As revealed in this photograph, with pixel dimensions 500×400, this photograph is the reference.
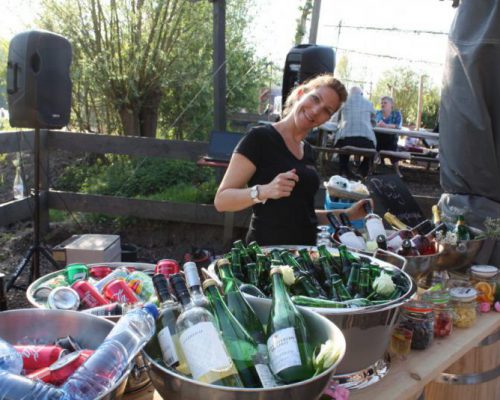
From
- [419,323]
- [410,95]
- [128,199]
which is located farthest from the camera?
[410,95]

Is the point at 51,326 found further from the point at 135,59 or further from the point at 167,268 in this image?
the point at 135,59

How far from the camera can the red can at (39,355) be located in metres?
0.78

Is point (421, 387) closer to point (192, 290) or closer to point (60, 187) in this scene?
point (192, 290)

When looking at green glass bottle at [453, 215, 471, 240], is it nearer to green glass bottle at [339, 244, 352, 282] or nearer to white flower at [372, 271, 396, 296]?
green glass bottle at [339, 244, 352, 282]

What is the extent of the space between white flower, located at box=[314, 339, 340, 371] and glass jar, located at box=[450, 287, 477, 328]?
0.85m

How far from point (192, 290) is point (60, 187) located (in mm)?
6860

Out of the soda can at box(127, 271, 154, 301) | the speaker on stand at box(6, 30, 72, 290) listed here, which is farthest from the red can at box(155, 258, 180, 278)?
the speaker on stand at box(6, 30, 72, 290)

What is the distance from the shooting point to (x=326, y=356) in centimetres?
81

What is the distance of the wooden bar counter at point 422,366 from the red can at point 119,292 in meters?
0.19

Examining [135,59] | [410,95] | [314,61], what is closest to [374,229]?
[314,61]

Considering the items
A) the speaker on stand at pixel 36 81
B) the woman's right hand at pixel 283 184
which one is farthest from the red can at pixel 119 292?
the speaker on stand at pixel 36 81

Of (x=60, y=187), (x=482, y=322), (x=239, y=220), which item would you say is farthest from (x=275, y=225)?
(x=60, y=187)

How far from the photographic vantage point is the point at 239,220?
4.56 meters

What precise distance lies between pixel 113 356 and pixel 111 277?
0.44m
